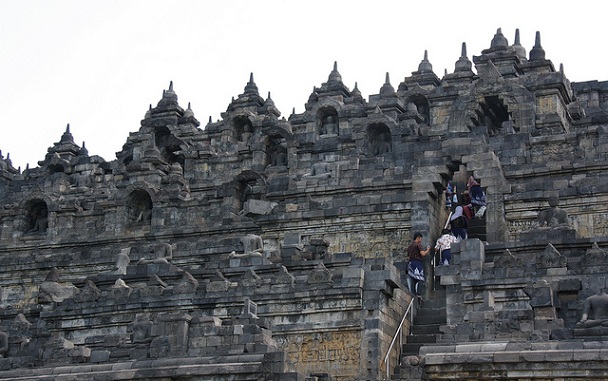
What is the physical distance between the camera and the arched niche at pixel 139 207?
178ft

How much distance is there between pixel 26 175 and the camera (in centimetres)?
6881

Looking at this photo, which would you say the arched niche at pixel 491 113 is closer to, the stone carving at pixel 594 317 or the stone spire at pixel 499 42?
the stone spire at pixel 499 42

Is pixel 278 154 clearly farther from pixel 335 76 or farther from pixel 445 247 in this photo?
pixel 445 247

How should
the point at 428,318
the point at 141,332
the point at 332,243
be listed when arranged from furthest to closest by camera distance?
1. the point at 332,243
2. the point at 428,318
3. the point at 141,332

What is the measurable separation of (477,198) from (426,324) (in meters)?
6.34

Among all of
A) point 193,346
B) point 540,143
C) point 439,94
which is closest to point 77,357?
point 193,346

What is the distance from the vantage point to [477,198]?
4259 centimetres

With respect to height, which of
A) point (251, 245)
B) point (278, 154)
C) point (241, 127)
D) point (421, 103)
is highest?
point (421, 103)

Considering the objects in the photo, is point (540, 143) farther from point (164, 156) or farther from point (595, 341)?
point (164, 156)

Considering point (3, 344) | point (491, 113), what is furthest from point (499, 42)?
point (3, 344)

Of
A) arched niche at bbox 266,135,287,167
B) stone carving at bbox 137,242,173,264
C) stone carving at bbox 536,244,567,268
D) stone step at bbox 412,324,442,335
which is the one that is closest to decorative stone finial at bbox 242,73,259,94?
arched niche at bbox 266,135,287,167

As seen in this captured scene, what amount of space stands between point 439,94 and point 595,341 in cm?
3229

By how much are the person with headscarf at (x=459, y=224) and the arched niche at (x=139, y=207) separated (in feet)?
52.9

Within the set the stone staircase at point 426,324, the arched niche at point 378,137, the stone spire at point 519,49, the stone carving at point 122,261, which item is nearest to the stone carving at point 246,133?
the arched niche at point 378,137
